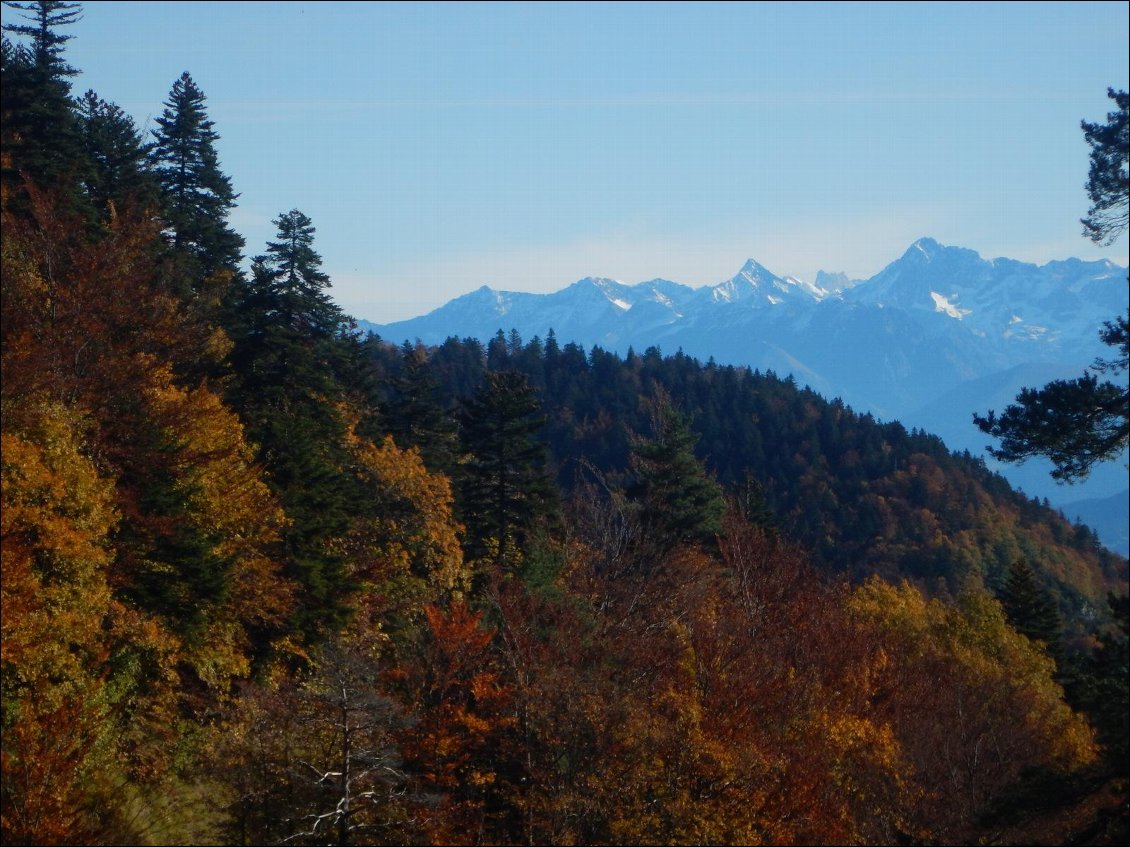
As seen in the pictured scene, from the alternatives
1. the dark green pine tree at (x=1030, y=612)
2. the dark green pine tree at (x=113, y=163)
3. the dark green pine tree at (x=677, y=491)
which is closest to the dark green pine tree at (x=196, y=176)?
the dark green pine tree at (x=113, y=163)

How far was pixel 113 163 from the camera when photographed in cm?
4059

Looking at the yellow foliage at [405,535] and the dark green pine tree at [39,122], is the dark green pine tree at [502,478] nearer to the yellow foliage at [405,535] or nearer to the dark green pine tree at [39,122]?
the yellow foliage at [405,535]

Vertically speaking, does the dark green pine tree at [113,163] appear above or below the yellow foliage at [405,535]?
above

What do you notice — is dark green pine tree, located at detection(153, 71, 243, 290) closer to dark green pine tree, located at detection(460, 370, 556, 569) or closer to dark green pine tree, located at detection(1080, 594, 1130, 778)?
dark green pine tree, located at detection(460, 370, 556, 569)

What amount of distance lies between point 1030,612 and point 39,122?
142 ft

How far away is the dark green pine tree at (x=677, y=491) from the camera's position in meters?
42.8

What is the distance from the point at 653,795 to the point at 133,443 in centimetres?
1441

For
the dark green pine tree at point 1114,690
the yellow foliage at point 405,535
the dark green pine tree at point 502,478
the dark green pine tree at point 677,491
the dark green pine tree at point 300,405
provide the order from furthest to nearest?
the dark green pine tree at point 677,491 → the dark green pine tree at point 502,478 → the yellow foliage at point 405,535 → the dark green pine tree at point 300,405 → the dark green pine tree at point 1114,690

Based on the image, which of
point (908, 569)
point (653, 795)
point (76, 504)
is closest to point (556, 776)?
point (653, 795)

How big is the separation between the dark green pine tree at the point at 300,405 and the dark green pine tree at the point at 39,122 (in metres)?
6.84

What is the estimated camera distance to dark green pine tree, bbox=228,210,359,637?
28750mm

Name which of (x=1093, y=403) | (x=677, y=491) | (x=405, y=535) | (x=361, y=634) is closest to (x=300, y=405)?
(x=405, y=535)

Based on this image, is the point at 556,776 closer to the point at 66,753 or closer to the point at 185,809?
the point at 185,809

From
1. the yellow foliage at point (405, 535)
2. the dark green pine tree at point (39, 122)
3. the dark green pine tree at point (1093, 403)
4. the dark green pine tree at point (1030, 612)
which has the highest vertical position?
the dark green pine tree at point (39, 122)
